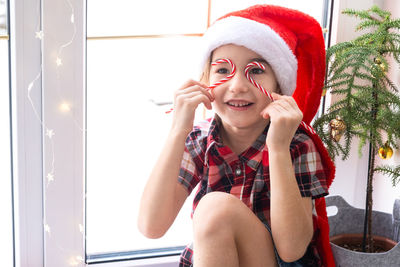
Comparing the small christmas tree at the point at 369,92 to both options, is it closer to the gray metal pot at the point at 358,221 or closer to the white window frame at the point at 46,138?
the gray metal pot at the point at 358,221

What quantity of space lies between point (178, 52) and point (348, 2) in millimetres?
613

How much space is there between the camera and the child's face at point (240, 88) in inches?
52.2

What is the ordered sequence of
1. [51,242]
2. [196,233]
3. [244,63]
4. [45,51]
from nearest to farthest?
[196,233] → [244,63] → [45,51] → [51,242]

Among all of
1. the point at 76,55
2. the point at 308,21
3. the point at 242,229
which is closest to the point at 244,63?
the point at 308,21

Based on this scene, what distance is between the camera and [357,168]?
200 cm

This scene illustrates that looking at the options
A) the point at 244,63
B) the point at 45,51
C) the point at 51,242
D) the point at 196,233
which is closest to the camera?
the point at 196,233

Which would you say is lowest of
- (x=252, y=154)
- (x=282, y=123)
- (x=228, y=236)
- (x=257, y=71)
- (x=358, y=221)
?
(x=358, y=221)

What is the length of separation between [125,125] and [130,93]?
123mm

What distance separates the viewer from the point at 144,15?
5.83 ft

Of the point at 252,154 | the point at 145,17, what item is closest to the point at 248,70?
the point at 252,154

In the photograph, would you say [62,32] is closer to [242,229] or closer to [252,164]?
[252,164]

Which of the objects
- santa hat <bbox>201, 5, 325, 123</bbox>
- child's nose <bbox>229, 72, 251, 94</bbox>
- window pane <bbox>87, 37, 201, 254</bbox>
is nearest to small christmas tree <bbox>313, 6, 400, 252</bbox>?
santa hat <bbox>201, 5, 325, 123</bbox>

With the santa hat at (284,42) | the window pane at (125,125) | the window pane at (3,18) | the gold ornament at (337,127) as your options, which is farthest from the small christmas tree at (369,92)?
the window pane at (3,18)

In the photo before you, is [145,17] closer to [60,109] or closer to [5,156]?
[60,109]
